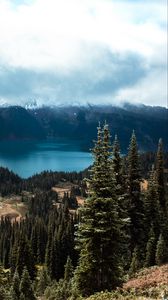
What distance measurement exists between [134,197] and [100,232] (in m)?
24.1

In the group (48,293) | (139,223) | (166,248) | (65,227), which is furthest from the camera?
(65,227)

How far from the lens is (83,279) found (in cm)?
3747

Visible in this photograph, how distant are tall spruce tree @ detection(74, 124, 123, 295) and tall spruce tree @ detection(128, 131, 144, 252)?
2147cm

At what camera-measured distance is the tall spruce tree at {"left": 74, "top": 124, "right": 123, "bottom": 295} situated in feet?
118

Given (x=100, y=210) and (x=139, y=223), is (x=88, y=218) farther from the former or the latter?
(x=139, y=223)

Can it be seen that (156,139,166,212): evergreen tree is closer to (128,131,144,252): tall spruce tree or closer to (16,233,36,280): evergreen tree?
(128,131,144,252): tall spruce tree

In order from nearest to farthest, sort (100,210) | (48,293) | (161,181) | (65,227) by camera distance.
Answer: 1. (100,210)
2. (161,181)
3. (48,293)
4. (65,227)

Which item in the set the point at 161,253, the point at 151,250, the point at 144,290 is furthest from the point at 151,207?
the point at 144,290

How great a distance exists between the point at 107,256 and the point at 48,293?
6156 centimetres

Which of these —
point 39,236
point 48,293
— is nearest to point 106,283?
point 48,293

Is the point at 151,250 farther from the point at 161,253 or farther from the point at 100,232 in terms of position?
the point at 100,232

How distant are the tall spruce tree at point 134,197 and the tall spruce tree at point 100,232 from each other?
2147cm

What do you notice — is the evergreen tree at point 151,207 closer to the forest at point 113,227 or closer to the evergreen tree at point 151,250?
the forest at point 113,227

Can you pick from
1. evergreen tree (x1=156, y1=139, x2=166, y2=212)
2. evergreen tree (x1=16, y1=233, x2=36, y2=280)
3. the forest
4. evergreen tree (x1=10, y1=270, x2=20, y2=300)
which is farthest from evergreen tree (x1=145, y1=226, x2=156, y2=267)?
evergreen tree (x1=16, y1=233, x2=36, y2=280)
